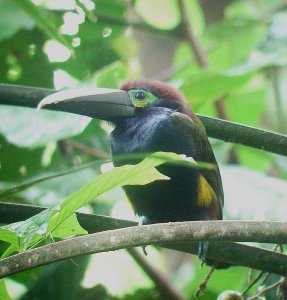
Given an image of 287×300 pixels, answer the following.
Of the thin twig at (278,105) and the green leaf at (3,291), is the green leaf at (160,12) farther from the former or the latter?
the green leaf at (3,291)

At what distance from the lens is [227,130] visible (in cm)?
235

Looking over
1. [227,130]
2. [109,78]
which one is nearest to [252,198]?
[109,78]

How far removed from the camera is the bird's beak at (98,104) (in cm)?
241

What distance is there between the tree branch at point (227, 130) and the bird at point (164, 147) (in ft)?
0.36

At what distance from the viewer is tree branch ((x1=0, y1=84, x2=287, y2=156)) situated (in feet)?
7.55

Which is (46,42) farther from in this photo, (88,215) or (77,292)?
(88,215)

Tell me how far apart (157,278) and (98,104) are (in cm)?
87

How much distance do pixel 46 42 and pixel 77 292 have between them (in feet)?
4.01

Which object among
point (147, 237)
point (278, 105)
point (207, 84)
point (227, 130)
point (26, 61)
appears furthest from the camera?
point (278, 105)

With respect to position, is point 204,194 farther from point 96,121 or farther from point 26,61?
point 26,61

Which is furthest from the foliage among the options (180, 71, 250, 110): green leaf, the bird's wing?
the bird's wing

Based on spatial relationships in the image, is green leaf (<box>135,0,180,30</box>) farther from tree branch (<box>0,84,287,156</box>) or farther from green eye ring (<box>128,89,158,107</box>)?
tree branch (<box>0,84,287,156</box>)

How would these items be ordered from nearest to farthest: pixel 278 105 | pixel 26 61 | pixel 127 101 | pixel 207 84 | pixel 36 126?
pixel 127 101, pixel 36 126, pixel 207 84, pixel 26 61, pixel 278 105

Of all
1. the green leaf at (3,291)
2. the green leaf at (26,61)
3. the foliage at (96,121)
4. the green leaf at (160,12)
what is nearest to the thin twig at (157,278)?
the foliage at (96,121)
